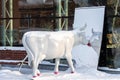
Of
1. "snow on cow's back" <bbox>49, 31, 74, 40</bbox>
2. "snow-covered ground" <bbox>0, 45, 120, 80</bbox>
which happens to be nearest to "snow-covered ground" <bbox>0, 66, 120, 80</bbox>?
"snow-covered ground" <bbox>0, 45, 120, 80</bbox>

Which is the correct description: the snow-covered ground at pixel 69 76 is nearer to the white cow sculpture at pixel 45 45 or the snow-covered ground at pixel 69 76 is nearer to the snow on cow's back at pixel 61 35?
the white cow sculpture at pixel 45 45

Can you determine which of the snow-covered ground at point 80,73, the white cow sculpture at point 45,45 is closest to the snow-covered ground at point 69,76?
the snow-covered ground at point 80,73

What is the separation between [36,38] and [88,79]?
1560mm

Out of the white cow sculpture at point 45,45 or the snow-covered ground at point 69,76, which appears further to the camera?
the snow-covered ground at point 69,76

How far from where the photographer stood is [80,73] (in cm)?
1021

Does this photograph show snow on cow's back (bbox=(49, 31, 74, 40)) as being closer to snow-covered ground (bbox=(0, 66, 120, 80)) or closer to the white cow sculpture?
the white cow sculpture

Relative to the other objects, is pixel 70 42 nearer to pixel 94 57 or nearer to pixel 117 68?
pixel 94 57

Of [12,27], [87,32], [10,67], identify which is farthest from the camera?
[12,27]

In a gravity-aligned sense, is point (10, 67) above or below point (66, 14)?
below

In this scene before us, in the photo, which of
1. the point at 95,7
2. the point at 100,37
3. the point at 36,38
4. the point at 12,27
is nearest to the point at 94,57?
the point at 100,37

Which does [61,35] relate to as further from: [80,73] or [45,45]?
[80,73]

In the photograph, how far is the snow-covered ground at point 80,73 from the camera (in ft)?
31.8

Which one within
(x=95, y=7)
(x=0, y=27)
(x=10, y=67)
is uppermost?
(x=95, y=7)

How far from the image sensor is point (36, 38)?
951 cm
